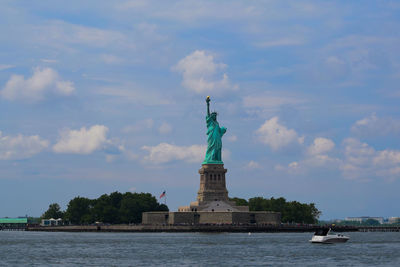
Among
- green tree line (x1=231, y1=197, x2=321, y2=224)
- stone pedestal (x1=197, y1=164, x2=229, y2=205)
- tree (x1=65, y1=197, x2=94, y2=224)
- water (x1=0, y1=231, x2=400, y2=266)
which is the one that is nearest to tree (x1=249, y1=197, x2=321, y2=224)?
green tree line (x1=231, y1=197, x2=321, y2=224)

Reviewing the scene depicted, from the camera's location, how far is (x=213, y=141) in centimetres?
16338

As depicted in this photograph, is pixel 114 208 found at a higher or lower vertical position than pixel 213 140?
lower

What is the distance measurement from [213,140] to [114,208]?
35.2 meters

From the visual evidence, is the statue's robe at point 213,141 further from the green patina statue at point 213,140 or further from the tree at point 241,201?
the tree at point 241,201

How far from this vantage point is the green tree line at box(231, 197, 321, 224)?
177 metres

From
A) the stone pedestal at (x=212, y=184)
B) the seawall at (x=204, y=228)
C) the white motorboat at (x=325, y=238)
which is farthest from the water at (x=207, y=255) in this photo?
the stone pedestal at (x=212, y=184)

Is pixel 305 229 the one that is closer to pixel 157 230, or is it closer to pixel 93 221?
pixel 157 230

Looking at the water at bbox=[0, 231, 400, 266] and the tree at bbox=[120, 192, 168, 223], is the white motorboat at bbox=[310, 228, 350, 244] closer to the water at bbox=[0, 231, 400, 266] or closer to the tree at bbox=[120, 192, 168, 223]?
the water at bbox=[0, 231, 400, 266]

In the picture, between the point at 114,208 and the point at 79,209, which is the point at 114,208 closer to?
the point at 114,208

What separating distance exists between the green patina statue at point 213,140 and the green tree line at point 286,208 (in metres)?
21.8

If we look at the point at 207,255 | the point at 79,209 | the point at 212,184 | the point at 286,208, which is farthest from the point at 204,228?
the point at 207,255

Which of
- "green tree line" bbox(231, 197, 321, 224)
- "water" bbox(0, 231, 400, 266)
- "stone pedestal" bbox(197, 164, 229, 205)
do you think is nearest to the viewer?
"water" bbox(0, 231, 400, 266)

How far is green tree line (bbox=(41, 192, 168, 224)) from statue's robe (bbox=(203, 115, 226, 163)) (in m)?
26.8

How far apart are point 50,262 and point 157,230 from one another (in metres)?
78.9
